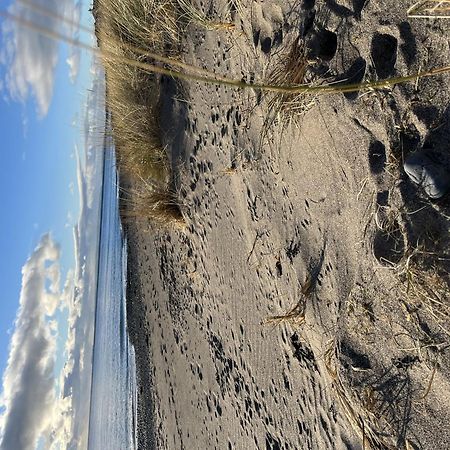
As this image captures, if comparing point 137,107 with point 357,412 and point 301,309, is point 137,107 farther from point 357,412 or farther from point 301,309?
point 357,412

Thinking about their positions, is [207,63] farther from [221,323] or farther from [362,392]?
[362,392]

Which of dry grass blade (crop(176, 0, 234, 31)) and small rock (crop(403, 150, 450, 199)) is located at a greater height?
dry grass blade (crop(176, 0, 234, 31))

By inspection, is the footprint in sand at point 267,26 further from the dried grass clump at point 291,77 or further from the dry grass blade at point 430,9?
the dry grass blade at point 430,9

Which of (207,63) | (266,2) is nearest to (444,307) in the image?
(266,2)

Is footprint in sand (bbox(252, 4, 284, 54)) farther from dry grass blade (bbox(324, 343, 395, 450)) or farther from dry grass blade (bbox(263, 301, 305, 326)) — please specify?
dry grass blade (bbox(324, 343, 395, 450))

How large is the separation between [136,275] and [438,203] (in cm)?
566

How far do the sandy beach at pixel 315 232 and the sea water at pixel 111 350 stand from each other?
7.52 feet

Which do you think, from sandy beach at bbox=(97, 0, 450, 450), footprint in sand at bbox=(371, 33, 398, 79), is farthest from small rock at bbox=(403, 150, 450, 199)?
footprint in sand at bbox=(371, 33, 398, 79)

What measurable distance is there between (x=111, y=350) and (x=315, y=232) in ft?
23.8

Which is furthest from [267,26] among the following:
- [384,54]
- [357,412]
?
[357,412]

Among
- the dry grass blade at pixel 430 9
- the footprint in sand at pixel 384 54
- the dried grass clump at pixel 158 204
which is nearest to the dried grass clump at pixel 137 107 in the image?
the dried grass clump at pixel 158 204

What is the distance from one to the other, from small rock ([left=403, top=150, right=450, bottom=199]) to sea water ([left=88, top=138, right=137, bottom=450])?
165 inches

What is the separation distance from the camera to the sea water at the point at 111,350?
747cm

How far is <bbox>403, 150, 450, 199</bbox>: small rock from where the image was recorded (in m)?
1.89
